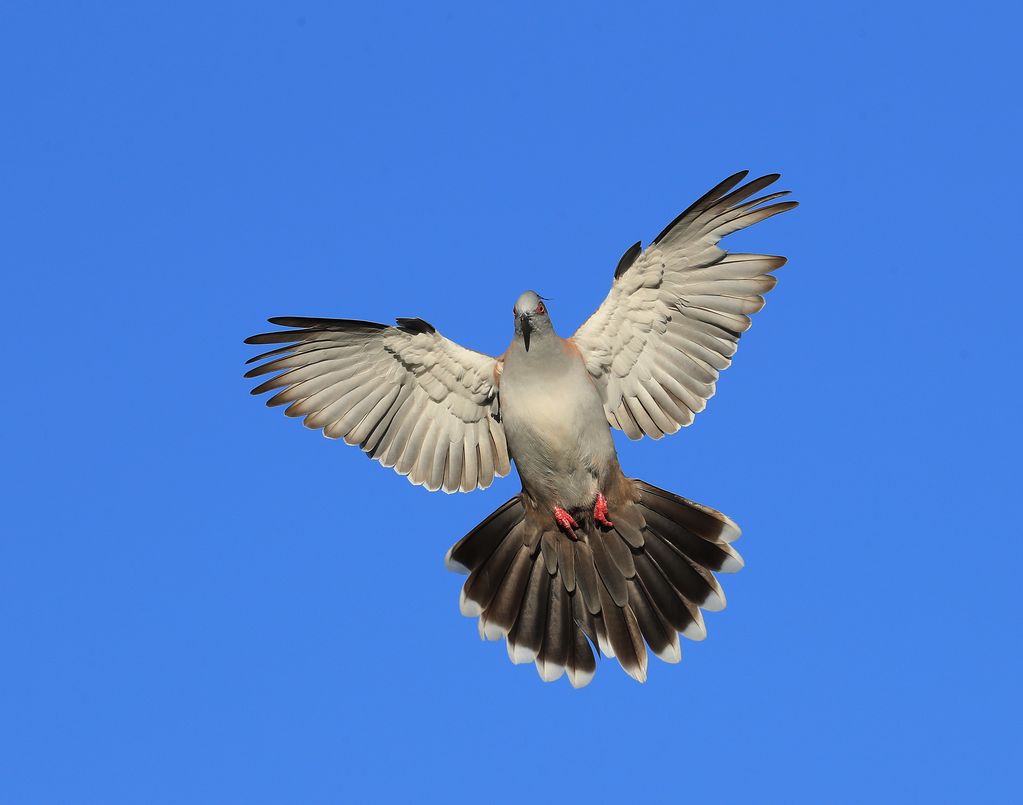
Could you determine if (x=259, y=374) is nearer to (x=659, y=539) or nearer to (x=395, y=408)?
(x=395, y=408)

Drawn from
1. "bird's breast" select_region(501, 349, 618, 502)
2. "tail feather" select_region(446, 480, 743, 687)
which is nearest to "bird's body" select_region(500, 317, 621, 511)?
"bird's breast" select_region(501, 349, 618, 502)

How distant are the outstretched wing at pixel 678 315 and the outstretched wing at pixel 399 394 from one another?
0.98 metres

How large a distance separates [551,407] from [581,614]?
67.9 inches

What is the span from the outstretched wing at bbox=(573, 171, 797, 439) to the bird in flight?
0.4 inches

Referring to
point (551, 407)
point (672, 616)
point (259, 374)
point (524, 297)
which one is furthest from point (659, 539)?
point (259, 374)

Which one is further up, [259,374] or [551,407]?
[259,374]

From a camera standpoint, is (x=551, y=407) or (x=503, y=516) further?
(x=503, y=516)

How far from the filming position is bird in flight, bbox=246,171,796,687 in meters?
11.6

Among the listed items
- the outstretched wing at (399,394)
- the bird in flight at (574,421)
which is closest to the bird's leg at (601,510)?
the bird in flight at (574,421)

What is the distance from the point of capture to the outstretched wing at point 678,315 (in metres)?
11.6

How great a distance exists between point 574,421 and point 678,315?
1.22 m

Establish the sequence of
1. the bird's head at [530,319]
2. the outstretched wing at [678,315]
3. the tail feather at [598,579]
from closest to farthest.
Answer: the bird's head at [530,319] < the outstretched wing at [678,315] < the tail feather at [598,579]

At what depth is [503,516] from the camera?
12266 millimetres

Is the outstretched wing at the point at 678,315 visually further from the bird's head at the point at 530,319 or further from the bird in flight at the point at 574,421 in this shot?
the bird's head at the point at 530,319
